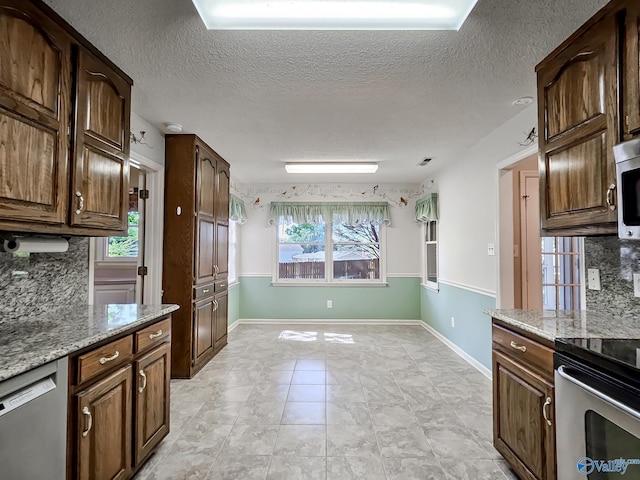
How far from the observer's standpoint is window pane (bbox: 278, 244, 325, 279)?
18.2ft

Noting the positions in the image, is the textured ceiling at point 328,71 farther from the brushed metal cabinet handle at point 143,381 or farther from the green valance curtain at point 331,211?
the green valance curtain at point 331,211

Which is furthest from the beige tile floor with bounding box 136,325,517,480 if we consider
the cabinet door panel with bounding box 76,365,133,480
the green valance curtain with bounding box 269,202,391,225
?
the green valance curtain with bounding box 269,202,391,225

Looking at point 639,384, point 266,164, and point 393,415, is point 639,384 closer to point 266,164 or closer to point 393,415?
point 393,415

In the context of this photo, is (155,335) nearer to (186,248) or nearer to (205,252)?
(186,248)

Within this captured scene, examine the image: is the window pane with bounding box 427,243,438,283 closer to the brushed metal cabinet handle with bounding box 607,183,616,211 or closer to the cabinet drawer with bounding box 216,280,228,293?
the cabinet drawer with bounding box 216,280,228,293

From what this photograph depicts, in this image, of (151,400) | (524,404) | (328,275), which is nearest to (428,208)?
(328,275)

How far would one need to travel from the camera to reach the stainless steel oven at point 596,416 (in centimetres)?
106

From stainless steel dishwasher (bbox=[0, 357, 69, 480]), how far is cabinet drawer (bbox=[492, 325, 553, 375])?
6.62ft

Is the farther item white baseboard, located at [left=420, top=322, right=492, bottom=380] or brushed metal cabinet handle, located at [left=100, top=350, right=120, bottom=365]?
white baseboard, located at [left=420, top=322, right=492, bottom=380]

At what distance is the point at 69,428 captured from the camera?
4.05 ft

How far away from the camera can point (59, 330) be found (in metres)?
1.47

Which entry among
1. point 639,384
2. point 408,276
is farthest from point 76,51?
point 408,276

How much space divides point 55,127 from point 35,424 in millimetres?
1270

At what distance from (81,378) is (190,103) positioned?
202 cm
